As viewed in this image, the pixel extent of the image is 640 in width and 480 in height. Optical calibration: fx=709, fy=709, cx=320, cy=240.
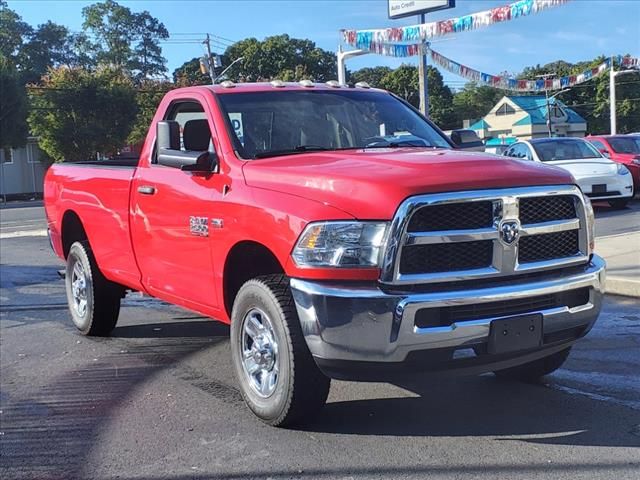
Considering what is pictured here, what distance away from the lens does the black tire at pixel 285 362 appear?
3932mm

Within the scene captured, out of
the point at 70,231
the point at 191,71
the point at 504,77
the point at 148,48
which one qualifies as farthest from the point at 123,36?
the point at 70,231

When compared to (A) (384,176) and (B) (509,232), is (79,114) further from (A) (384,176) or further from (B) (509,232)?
(B) (509,232)

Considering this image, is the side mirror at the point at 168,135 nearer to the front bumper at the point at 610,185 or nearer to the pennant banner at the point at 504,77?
the front bumper at the point at 610,185

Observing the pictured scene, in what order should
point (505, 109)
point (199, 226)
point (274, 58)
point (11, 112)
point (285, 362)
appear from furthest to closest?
point (505, 109) → point (274, 58) → point (11, 112) → point (199, 226) → point (285, 362)

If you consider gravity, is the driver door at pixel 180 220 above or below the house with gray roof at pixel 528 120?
below

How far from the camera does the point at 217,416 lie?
15.1 ft

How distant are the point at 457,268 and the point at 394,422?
3.86 ft

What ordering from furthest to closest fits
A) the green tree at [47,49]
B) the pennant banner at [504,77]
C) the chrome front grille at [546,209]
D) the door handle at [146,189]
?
1. the green tree at [47,49]
2. the pennant banner at [504,77]
3. the door handle at [146,189]
4. the chrome front grille at [546,209]

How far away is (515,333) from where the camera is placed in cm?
377

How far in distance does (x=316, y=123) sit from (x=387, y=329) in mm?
2154

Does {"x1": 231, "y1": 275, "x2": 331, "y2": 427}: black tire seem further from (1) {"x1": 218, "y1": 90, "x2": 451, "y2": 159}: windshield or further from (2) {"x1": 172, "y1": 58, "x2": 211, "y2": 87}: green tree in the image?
(2) {"x1": 172, "y1": 58, "x2": 211, "y2": 87}: green tree

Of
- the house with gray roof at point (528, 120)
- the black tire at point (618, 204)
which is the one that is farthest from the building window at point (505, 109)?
the black tire at point (618, 204)

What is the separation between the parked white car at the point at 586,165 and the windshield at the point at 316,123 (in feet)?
29.8

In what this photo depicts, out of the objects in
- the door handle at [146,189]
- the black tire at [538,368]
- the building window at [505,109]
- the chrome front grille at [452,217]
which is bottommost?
the black tire at [538,368]
